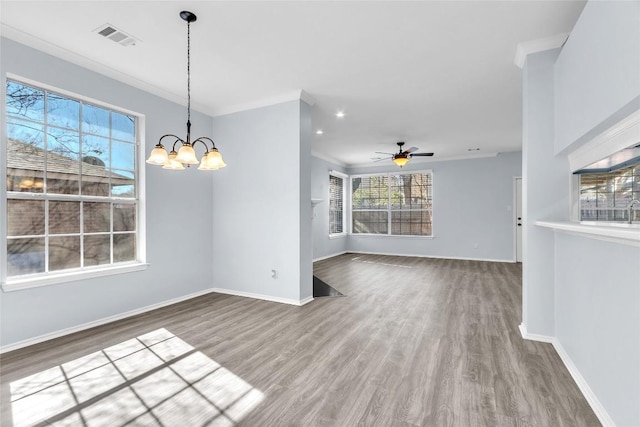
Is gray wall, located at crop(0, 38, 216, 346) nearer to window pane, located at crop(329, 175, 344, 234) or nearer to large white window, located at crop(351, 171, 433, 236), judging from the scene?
window pane, located at crop(329, 175, 344, 234)

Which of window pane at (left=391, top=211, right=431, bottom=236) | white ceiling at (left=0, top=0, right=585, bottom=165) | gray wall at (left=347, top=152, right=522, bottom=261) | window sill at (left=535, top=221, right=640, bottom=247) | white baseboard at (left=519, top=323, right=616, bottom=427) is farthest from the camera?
window pane at (left=391, top=211, right=431, bottom=236)

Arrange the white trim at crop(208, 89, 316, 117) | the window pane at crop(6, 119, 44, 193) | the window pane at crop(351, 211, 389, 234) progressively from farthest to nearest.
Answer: the window pane at crop(351, 211, 389, 234) → the white trim at crop(208, 89, 316, 117) → the window pane at crop(6, 119, 44, 193)

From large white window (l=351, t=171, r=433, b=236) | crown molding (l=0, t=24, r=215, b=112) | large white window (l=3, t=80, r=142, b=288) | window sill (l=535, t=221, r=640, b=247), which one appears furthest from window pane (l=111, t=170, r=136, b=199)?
large white window (l=351, t=171, r=433, b=236)

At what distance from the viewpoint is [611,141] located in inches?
73.0

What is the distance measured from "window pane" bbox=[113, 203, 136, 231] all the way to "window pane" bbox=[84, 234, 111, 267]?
0.19 metres

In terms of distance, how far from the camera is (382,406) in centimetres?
193

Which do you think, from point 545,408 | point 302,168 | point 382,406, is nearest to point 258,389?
point 382,406

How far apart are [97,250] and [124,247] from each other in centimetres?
30

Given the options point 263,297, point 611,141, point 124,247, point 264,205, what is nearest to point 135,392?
point 124,247

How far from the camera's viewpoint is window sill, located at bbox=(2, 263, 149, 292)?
2740mm

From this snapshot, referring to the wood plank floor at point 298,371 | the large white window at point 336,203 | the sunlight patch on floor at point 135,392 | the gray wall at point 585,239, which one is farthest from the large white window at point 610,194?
the large white window at point 336,203

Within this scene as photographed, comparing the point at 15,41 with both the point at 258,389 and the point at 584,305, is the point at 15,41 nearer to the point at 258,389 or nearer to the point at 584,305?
the point at 258,389

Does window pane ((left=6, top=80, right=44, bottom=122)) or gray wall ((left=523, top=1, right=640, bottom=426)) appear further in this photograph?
window pane ((left=6, top=80, right=44, bottom=122))

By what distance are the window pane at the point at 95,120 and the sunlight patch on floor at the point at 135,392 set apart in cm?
246
